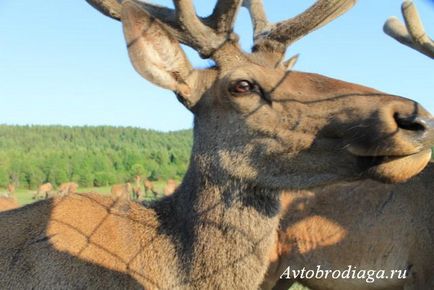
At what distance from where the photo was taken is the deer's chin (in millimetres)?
3070

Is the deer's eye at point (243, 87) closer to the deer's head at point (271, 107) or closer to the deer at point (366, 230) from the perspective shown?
the deer's head at point (271, 107)

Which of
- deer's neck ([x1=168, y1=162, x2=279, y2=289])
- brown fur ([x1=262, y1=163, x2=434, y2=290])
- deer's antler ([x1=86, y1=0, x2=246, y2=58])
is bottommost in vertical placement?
brown fur ([x1=262, y1=163, x2=434, y2=290])

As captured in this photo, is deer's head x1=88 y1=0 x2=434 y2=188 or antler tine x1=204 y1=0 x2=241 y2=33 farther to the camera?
antler tine x1=204 y1=0 x2=241 y2=33

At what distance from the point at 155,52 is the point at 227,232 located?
1264 mm

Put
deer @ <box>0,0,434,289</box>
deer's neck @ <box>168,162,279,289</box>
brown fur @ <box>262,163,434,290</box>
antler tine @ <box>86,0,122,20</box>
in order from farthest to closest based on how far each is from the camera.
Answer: brown fur @ <box>262,163,434,290</box> < antler tine @ <box>86,0,122,20</box> < deer's neck @ <box>168,162,279,289</box> < deer @ <box>0,0,434,289</box>

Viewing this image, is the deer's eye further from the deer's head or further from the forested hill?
the forested hill

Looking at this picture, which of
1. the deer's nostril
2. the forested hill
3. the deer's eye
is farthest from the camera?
the forested hill

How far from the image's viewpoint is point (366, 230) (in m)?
5.85

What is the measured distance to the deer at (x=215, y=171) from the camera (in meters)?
3.35

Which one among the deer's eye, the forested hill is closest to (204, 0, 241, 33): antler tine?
the deer's eye

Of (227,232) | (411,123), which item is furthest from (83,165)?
(411,123)

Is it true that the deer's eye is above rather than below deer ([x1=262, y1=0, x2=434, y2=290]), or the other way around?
above

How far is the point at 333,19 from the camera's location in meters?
4.21

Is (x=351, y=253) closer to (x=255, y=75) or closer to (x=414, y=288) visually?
(x=414, y=288)
